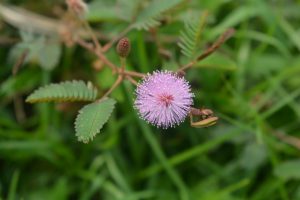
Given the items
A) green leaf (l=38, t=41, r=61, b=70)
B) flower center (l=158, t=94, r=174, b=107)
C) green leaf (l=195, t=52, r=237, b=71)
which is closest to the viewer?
flower center (l=158, t=94, r=174, b=107)

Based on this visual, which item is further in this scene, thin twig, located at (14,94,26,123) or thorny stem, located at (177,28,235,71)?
thin twig, located at (14,94,26,123)

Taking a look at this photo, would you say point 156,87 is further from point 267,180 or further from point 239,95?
point 267,180

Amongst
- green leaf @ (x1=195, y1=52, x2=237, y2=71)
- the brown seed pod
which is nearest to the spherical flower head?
the brown seed pod

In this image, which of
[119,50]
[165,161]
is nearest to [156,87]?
[119,50]

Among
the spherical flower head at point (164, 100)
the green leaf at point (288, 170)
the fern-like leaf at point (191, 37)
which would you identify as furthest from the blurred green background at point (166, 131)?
the spherical flower head at point (164, 100)

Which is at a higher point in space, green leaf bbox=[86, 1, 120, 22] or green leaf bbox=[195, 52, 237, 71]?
green leaf bbox=[86, 1, 120, 22]

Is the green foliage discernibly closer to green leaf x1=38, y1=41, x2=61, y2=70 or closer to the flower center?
green leaf x1=38, y1=41, x2=61, y2=70

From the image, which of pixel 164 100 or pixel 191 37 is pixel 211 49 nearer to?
pixel 191 37
